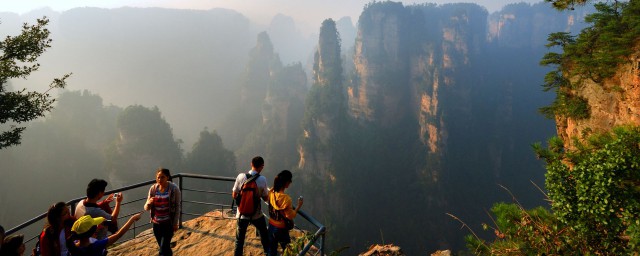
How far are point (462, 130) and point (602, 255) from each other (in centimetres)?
5284

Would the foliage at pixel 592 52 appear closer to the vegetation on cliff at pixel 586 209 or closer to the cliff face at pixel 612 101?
the cliff face at pixel 612 101

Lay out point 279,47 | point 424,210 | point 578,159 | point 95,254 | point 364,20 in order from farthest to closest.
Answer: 1. point 279,47
2. point 364,20
3. point 424,210
4. point 578,159
5. point 95,254

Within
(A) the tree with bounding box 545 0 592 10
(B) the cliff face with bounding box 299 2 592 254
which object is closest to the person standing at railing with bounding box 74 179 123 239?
(A) the tree with bounding box 545 0 592 10

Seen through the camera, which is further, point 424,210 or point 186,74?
point 186,74

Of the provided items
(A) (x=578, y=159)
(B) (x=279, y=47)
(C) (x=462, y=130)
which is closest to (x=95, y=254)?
(A) (x=578, y=159)

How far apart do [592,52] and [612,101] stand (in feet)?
4.57

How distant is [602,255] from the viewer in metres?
4.03

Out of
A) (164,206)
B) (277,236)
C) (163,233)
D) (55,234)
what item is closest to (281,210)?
(277,236)

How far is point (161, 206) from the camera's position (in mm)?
4258

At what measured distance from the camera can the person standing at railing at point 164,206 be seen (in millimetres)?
4242

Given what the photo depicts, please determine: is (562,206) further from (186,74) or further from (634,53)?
(186,74)

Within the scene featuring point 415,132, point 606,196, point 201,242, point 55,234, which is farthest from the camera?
point 415,132

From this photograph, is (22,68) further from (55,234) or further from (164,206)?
(55,234)

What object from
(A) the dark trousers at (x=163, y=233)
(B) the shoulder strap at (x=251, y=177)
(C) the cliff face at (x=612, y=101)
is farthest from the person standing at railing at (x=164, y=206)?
(C) the cliff face at (x=612, y=101)
